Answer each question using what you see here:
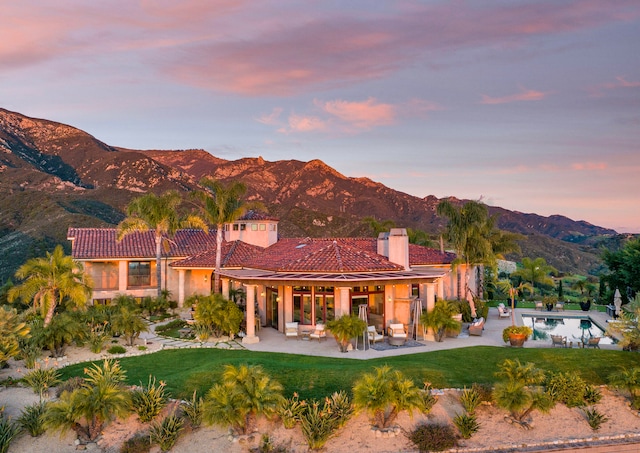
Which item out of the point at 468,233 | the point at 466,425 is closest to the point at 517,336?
the point at 468,233

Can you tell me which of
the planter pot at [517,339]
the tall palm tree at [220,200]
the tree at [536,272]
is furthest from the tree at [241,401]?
the tree at [536,272]

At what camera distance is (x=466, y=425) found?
34.2 feet

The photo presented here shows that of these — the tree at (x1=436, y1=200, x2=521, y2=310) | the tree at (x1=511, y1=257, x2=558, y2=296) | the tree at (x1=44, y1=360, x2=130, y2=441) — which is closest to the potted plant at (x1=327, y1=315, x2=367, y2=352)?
the tree at (x1=44, y1=360, x2=130, y2=441)

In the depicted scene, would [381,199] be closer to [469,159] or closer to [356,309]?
[469,159]

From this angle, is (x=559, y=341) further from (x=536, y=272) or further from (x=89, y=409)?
(x=536, y=272)

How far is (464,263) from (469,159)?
19262 millimetres

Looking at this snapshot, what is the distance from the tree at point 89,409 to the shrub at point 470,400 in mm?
8228

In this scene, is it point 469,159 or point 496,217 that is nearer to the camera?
point 496,217

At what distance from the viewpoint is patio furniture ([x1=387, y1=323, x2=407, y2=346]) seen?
61.6 feet

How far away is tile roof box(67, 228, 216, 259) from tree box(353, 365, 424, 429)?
21.1 meters

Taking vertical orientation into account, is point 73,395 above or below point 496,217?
below

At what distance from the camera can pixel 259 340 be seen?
64.7ft

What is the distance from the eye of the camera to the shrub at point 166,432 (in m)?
9.80

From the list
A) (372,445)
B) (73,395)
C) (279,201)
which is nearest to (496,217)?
(372,445)
